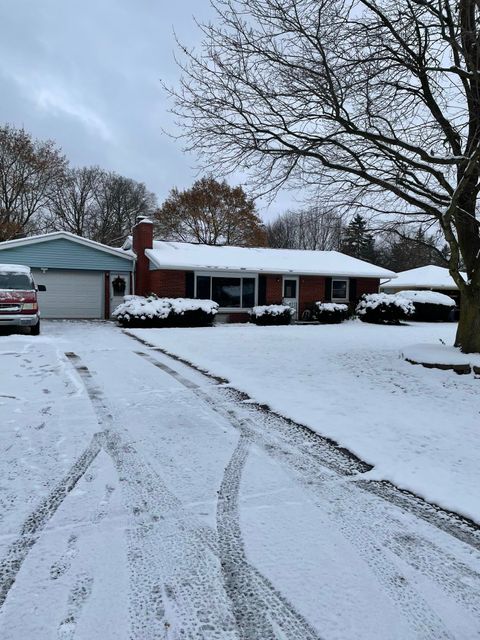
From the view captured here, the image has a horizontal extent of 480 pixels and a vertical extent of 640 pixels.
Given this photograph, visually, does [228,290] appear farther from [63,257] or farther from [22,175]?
[22,175]

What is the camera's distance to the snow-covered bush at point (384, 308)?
20.5 meters

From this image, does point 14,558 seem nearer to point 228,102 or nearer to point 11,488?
point 11,488

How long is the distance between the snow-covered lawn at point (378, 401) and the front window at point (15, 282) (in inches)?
198

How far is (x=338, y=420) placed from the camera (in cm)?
529

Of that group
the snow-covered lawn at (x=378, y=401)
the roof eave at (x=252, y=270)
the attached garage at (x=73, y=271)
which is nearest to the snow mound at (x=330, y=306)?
the roof eave at (x=252, y=270)

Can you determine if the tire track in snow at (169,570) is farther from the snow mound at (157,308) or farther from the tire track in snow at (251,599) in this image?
the snow mound at (157,308)

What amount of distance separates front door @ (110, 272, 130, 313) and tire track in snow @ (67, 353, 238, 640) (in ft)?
58.9

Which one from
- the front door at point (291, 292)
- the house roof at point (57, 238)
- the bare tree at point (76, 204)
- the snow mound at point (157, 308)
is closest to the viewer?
the snow mound at point (157, 308)

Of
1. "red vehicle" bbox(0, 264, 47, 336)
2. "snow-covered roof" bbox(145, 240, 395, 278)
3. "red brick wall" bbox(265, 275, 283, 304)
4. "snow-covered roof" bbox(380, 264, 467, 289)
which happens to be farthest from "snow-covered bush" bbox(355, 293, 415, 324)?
"red vehicle" bbox(0, 264, 47, 336)

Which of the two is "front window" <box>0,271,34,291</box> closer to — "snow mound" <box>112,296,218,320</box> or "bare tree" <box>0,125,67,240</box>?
"snow mound" <box>112,296,218,320</box>

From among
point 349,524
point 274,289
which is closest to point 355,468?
point 349,524

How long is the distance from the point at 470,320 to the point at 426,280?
21.8 metres

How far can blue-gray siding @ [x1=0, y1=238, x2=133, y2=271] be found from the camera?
18734 millimetres

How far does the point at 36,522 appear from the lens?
289cm
